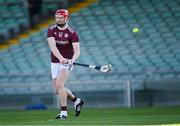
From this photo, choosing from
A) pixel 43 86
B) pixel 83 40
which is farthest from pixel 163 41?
pixel 43 86

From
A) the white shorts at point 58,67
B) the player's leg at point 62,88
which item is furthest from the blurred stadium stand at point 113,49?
the player's leg at point 62,88

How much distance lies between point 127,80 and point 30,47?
5285 mm

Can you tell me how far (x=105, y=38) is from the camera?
2519 cm

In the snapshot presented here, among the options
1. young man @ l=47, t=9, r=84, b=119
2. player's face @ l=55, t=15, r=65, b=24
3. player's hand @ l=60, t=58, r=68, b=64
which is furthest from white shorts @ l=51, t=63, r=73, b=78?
player's face @ l=55, t=15, r=65, b=24

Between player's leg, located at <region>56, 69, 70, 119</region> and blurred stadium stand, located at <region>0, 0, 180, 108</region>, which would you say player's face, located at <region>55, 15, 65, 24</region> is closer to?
player's leg, located at <region>56, 69, 70, 119</region>

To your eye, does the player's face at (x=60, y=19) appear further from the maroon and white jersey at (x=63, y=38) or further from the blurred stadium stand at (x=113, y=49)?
the blurred stadium stand at (x=113, y=49)

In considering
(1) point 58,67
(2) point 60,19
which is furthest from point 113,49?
(2) point 60,19

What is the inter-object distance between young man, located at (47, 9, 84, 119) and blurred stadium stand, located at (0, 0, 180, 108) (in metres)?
6.01

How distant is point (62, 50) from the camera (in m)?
15.7

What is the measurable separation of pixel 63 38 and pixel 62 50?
9.9 inches

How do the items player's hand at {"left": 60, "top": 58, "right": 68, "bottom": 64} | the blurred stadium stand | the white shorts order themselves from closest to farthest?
player's hand at {"left": 60, "top": 58, "right": 68, "bottom": 64} < the white shorts < the blurred stadium stand

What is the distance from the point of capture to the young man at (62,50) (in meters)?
15.4

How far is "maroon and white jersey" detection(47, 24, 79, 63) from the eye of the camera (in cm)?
1562

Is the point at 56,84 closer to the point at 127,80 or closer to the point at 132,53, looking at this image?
the point at 127,80
